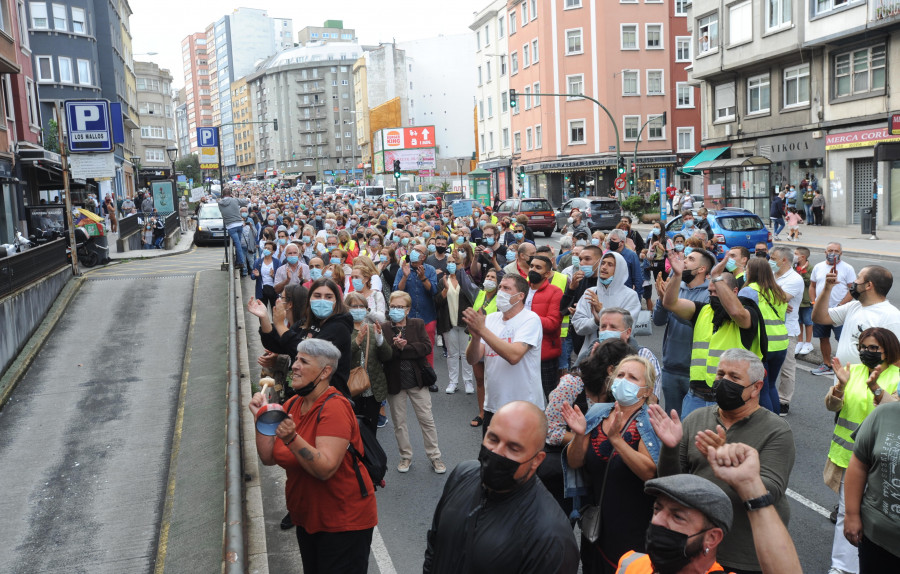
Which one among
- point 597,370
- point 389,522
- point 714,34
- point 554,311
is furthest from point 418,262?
point 714,34

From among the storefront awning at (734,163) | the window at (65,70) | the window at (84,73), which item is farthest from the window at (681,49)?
the window at (65,70)

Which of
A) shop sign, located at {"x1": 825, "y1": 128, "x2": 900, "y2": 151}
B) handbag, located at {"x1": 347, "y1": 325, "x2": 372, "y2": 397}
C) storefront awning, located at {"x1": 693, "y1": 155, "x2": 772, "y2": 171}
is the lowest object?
handbag, located at {"x1": 347, "y1": 325, "x2": 372, "y2": 397}

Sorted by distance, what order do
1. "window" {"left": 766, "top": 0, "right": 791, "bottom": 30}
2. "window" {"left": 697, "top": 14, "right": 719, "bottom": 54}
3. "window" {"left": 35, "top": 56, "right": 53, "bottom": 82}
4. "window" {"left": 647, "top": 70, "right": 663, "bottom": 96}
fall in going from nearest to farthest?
"window" {"left": 766, "top": 0, "right": 791, "bottom": 30} → "window" {"left": 697, "top": 14, "right": 719, "bottom": 54} → "window" {"left": 35, "top": 56, "right": 53, "bottom": 82} → "window" {"left": 647, "top": 70, "right": 663, "bottom": 96}

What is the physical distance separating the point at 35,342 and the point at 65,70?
3727cm

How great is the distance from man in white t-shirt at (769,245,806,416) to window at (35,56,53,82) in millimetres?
44032

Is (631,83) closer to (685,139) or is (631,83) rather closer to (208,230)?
(685,139)

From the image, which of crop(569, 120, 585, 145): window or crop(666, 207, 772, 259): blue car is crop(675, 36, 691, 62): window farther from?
crop(666, 207, 772, 259): blue car

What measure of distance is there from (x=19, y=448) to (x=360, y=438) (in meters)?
6.70

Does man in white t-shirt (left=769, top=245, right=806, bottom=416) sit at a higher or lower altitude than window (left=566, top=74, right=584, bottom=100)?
lower

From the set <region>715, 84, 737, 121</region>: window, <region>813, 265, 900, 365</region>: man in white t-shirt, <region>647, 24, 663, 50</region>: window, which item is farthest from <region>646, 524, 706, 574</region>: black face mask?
<region>647, 24, 663, 50</region>: window

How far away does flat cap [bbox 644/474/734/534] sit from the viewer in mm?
2631

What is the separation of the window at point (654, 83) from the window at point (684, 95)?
146 centimetres

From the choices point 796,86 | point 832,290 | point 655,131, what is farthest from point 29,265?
point 655,131

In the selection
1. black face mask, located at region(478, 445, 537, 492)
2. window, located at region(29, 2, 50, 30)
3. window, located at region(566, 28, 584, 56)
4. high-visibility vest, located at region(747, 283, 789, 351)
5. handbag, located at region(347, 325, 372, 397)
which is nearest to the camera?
black face mask, located at region(478, 445, 537, 492)
